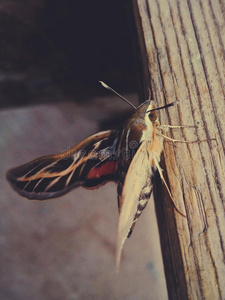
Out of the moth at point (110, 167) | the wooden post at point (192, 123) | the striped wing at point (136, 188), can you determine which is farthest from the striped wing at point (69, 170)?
the wooden post at point (192, 123)

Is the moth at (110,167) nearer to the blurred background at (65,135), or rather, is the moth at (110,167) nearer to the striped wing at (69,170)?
the striped wing at (69,170)

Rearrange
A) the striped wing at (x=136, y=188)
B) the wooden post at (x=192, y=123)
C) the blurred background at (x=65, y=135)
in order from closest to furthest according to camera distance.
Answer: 1. the wooden post at (x=192, y=123)
2. the striped wing at (x=136, y=188)
3. the blurred background at (x=65, y=135)

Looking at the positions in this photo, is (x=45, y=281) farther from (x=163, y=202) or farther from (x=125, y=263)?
(x=163, y=202)

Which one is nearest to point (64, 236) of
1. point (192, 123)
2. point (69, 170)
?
point (69, 170)

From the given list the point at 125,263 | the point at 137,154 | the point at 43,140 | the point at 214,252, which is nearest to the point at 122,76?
the point at 43,140

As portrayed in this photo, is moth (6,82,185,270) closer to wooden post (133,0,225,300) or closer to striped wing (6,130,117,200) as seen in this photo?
striped wing (6,130,117,200)

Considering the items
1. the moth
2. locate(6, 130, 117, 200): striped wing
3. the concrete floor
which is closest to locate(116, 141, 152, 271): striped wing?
the moth

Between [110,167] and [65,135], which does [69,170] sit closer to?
[110,167]
